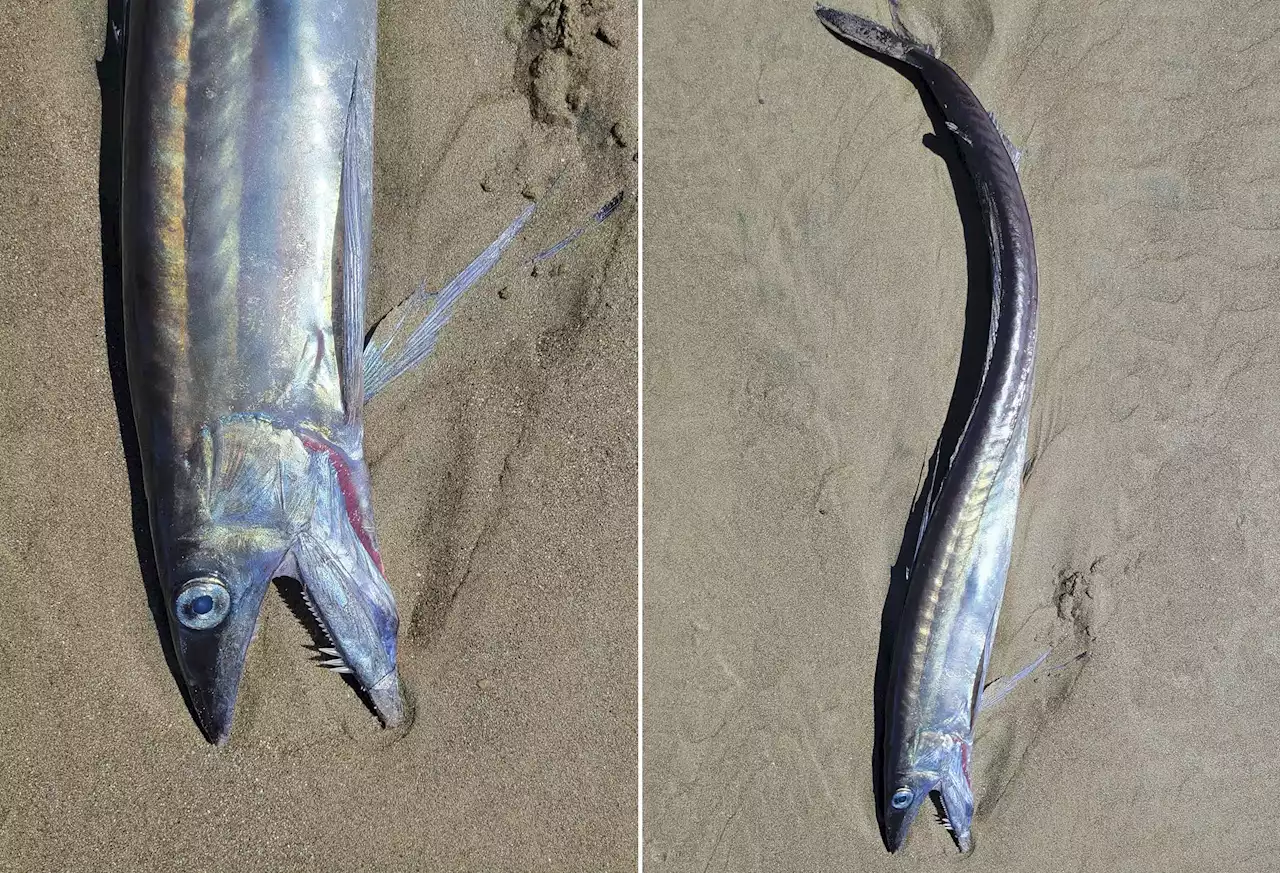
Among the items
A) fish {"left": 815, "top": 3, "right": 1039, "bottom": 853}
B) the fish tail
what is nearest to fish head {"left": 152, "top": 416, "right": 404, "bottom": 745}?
fish {"left": 815, "top": 3, "right": 1039, "bottom": 853}

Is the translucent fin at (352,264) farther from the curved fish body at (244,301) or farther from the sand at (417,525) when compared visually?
the sand at (417,525)

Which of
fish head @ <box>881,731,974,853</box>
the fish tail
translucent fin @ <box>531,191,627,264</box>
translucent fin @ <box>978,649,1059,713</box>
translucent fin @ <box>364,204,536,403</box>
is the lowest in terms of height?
fish head @ <box>881,731,974,853</box>

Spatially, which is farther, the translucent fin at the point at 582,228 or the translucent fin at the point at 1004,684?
the translucent fin at the point at 1004,684

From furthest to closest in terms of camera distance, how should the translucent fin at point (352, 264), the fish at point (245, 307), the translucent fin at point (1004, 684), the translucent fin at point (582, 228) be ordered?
the translucent fin at point (1004, 684)
the translucent fin at point (582, 228)
the translucent fin at point (352, 264)
the fish at point (245, 307)

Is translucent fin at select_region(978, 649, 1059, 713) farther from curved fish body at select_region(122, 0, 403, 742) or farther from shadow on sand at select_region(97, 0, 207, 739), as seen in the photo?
shadow on sand at select_region(97, 0, 207, 739)

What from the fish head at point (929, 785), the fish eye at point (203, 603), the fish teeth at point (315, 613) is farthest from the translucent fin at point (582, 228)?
the fish head at point (929, 785)

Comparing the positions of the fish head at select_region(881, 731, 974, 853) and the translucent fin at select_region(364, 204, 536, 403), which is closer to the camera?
the translucent fin at select_region(364, 204, 536, 403)

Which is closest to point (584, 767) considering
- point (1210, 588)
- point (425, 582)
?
point (425, 582)

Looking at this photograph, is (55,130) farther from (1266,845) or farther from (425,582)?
(1266,845)

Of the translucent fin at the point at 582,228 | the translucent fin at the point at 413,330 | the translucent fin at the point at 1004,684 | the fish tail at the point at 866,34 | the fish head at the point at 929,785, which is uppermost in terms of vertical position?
the fish tail at the point at 866,34
